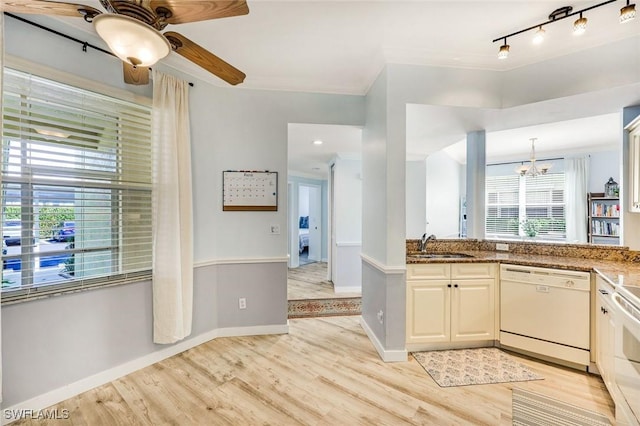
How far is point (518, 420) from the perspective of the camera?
5.89 ft

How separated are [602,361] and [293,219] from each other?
17.7ft

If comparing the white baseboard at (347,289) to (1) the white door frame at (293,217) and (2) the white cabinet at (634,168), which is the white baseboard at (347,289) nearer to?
(1) the white door frame at (293,217)

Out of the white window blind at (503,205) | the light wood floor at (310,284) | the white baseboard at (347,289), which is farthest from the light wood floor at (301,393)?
the white window blind at (503,205)

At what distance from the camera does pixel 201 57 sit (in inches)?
64.2

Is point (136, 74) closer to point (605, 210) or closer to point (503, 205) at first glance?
point (503, 205)

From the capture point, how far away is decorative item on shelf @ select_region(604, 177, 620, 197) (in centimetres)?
485

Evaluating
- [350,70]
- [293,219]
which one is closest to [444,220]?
[293,219]

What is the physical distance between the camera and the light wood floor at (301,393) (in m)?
1.82

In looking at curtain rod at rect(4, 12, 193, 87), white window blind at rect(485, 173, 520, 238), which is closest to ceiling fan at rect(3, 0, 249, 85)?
curtain rod at rect(4, 12, 193, 87)

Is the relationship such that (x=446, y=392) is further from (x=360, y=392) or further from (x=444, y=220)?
(x=444, y=220)

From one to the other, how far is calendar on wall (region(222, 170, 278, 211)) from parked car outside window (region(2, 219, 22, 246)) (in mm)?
1484

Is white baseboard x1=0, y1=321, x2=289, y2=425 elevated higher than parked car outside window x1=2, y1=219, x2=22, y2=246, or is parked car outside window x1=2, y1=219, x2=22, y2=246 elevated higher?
parked car outside window x1=2, y1=219, x2=22, y2=246

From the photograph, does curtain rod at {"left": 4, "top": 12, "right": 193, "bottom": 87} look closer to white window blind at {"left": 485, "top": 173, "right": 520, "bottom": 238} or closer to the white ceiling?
the white ceiling

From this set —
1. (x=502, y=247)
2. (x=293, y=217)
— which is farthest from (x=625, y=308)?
(x=293, y=217)
